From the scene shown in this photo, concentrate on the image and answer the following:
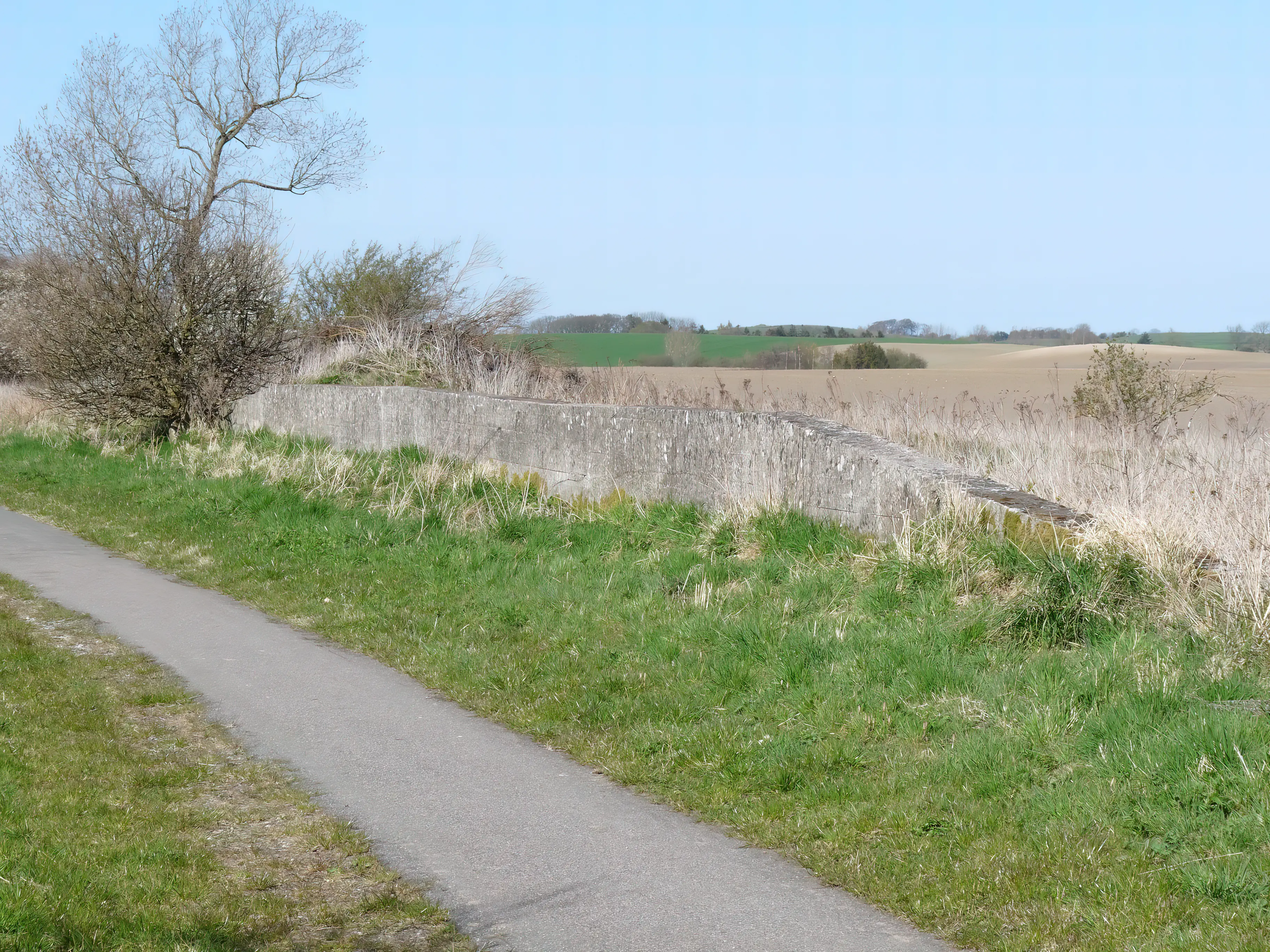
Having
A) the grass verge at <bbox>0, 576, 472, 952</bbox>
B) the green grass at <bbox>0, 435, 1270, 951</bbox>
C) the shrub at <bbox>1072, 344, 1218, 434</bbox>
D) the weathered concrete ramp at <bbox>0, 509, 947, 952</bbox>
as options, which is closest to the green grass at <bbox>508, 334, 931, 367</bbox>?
the shrub at <bbox>1072, 344, 1218, 434</bbox>

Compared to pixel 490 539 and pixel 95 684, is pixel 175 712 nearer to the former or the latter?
pixel 95 684

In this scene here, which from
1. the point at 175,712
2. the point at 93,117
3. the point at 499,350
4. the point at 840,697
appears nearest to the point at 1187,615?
the point at 840,697

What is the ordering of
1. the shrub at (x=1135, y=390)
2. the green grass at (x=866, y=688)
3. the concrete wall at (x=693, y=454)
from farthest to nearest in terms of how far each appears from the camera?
the shrub at (x=1135, y=390)
the concrete wall at (x=693, y=454)
the green grass at (x=866, y=688)

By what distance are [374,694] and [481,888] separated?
8.97 ft

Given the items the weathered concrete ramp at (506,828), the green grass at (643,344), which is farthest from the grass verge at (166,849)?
the green grass at (643,344)

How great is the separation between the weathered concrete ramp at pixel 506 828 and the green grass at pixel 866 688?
0.19m

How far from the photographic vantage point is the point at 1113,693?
5.23 meters

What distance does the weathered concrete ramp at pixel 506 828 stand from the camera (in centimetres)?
371

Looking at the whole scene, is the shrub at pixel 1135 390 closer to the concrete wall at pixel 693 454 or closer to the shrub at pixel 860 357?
the concrete wall at pixel 693 454

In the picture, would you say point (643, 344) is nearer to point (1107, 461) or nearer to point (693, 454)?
point (693, 454)

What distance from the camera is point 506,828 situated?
4.55 m

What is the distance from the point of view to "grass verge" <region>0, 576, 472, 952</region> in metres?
3.62

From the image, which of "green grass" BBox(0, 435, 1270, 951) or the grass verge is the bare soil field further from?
the grass verge

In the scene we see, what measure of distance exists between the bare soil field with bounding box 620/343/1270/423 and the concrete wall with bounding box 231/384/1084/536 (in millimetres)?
5302
